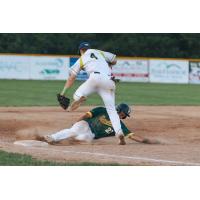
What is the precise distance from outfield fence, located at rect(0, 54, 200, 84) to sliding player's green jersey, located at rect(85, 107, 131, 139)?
15.2 m

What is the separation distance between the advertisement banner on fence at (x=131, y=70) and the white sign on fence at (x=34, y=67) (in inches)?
87.4

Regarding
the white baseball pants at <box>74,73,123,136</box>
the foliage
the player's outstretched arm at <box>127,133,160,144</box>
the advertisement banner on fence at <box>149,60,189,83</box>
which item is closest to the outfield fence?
the advertisement banner on fence at <box>149,60,189,83</box>

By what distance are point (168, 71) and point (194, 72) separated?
58.5 inches

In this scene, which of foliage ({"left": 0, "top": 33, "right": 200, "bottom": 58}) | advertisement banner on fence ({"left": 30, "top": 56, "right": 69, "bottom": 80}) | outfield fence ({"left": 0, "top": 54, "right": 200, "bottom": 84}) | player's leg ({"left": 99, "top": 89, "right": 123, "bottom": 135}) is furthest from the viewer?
advertisement banner on fence ({"left": 30, "top": 56, "right": 69, "bottom": 80})

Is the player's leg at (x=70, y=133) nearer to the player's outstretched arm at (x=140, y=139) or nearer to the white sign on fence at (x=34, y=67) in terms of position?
the player's outstretched arm at (x=140, y=139)

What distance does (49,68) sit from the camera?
93.4ft

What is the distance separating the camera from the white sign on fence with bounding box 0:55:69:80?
2562cm

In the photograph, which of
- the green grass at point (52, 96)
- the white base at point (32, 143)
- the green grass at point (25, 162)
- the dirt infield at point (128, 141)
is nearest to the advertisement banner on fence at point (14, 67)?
the green grass at point (52, 96)

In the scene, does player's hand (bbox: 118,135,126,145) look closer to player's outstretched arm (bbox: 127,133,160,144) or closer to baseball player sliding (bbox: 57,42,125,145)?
baseball player sliding (bbox: 57,42,125,145)

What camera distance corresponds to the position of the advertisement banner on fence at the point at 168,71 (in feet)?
94.7

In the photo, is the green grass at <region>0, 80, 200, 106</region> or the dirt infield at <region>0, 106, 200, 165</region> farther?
the green grass at <region>0, 80, 200, 106</region>

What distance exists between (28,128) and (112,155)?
11.7 feet

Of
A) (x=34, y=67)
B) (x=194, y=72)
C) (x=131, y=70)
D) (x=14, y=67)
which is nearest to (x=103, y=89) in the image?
(x=14, y=67)

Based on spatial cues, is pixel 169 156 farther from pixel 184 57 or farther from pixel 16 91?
pixel 184 57
